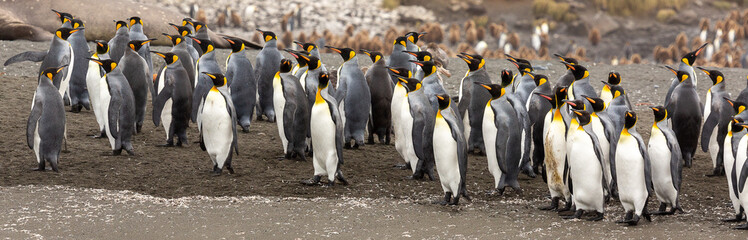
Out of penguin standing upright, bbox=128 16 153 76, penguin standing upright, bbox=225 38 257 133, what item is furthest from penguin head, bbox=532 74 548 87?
penguin standing upright, bbox=128 16 153 76

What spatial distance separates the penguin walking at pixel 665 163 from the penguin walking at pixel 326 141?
2.26 meters

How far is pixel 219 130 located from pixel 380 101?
6.46 ft

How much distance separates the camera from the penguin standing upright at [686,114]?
823 centimetres

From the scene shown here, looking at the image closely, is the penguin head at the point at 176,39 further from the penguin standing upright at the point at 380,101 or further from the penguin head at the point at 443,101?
the penguin head at the point at 443,101

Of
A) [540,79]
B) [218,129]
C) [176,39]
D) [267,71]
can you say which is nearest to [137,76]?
[176,39]

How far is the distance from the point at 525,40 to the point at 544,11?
2.71 meters

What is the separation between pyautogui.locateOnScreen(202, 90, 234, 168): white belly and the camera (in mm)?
7227

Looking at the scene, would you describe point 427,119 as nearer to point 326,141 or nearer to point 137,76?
point 326,141

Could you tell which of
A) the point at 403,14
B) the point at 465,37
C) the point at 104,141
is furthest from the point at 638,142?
the point at 403,14

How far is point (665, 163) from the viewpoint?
20.7ft

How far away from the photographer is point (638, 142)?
6113mm

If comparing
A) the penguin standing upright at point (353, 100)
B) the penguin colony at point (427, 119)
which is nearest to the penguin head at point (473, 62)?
the penguin colony at point (427, 119)

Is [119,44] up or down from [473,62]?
down

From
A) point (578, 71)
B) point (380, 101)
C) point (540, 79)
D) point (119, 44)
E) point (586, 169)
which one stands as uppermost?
point (578, 71)
